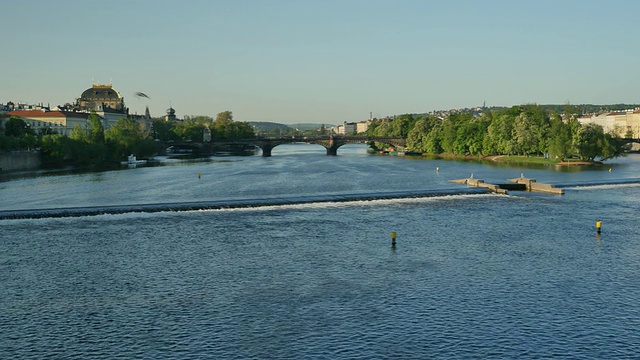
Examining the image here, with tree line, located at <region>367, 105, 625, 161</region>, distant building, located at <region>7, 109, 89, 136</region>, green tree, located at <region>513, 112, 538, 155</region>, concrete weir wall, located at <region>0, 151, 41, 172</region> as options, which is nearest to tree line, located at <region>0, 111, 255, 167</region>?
concrete weir wall, located at <region>0, 151, 41, 172</region>

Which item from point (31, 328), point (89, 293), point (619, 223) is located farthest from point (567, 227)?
point (31, 328)

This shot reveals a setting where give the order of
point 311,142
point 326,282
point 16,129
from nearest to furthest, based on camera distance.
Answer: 1. point 326,282
2. point 16,129
3. point 311,142

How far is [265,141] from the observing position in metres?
181

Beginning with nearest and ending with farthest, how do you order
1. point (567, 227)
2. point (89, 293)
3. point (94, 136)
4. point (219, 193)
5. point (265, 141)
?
point (89, 293) → point (567, 227) → point (219, 193) → point (94, 136) → point (265, 141)

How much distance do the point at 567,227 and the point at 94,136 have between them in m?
105

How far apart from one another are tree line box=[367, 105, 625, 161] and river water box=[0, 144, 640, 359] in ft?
199

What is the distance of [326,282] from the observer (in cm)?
3338

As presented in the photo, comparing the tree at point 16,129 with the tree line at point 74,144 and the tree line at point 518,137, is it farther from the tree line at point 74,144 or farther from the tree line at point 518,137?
the tree line at point 518,137

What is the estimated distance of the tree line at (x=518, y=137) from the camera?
118562mm

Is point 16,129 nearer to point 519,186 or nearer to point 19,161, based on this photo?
point 19,161

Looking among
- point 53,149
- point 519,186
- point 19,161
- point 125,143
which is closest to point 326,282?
point 519,186

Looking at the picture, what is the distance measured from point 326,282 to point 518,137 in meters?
106

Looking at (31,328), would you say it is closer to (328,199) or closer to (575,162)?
(328,199)

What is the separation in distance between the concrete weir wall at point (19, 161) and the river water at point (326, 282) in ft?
155
